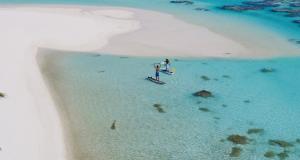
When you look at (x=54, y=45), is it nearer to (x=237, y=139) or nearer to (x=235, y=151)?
(x=237, y=139)

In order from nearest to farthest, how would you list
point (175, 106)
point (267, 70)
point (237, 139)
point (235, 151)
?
point (235, 151) → point (237, 139) → point (175, 106) → point (267, 70)

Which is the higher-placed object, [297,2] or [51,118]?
[297,2]

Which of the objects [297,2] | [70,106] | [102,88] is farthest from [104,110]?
[297,2]

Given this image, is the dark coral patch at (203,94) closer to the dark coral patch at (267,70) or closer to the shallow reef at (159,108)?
the shallow reef at (159,108)

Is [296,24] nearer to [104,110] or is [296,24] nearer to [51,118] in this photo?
[104,110]

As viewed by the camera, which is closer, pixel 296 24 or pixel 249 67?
pixel 249 67

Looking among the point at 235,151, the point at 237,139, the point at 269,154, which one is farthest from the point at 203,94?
the point at 269,154
